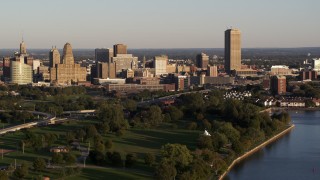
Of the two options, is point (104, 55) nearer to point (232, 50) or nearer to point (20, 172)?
point (232, 50)

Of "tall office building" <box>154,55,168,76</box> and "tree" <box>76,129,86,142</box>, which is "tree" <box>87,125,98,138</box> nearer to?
"tree" <box>76,129,86,142</box>

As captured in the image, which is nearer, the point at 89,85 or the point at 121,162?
the point at 121,162

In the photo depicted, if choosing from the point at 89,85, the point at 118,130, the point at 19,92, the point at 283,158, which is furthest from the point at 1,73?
the point at 283,158

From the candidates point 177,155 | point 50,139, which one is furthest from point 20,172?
point 50,139

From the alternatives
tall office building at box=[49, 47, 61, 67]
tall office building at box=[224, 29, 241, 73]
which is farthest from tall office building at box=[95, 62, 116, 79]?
tall office building at box=[224, 29, 241, 73]

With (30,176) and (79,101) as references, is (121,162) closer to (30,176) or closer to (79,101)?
(30,176)

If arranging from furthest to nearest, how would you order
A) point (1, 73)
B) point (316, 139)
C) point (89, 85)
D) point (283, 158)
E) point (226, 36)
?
point (226, 36) < point (1, 73) < point (89, 85) < point (316, 139) < point (283, 158)
